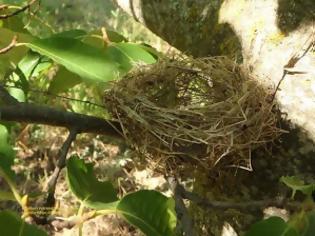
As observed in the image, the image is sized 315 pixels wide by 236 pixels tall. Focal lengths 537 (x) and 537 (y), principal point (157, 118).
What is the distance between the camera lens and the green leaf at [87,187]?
2.44ft

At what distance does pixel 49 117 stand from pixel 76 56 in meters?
0.12

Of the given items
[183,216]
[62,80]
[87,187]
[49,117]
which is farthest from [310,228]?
[62,80]

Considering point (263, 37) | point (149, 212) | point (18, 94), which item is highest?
point (263, 37)

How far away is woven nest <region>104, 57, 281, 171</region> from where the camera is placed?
0.94 metres

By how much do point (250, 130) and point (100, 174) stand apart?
1603mm

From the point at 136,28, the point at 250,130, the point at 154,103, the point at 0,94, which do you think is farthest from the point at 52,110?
the point at 136,28

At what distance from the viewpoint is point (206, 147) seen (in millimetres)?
946

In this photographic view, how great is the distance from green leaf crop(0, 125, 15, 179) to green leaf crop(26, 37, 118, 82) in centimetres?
15

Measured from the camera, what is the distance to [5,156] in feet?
2.63

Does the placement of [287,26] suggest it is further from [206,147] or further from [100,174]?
[100,174]

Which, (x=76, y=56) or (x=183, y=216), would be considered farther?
(x=76, y=56)

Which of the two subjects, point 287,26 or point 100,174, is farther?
point 100,174

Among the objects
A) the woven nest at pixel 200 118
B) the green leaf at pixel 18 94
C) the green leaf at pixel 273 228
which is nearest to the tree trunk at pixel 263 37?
the woven nest at pixel 200 118

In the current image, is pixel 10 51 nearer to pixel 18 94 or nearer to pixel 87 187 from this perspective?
pixel 18 94
